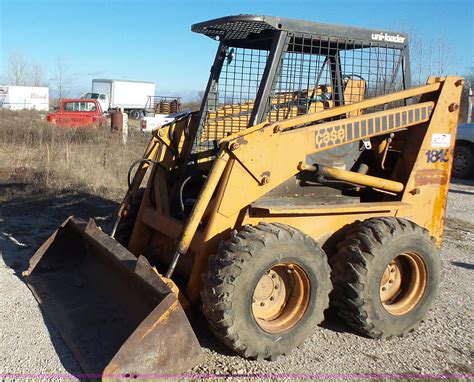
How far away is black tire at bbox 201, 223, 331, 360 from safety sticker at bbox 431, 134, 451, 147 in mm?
1626

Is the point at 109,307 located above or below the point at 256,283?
below

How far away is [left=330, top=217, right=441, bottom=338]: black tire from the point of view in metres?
3.93

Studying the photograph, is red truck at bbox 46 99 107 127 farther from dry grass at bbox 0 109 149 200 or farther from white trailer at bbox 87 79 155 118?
white trailer at bbox 87 79 155 118

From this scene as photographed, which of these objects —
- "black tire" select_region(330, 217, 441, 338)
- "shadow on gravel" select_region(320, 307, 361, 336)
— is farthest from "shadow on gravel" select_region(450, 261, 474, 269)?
"shadow on gravel" select_region(320, 307, 361, 336)

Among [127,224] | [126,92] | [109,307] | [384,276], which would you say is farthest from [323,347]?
[126,92]

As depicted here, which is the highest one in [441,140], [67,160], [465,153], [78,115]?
[441,140]

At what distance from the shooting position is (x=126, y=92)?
47344 millimetres

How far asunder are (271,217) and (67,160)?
831 cm

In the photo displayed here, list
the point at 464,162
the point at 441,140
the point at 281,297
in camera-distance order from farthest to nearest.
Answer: the point at 464,162, the point at 441,140, the point at 281,297

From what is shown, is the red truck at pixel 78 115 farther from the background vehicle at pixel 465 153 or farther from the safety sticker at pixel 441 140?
the safety sticker at pixel 441 140

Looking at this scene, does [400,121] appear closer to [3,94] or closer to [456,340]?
[456,340]

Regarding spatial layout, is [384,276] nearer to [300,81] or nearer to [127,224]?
[300,81]

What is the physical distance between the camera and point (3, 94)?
46094 millimetres

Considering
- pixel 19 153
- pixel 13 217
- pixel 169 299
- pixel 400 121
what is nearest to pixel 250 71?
pixel 400 121
